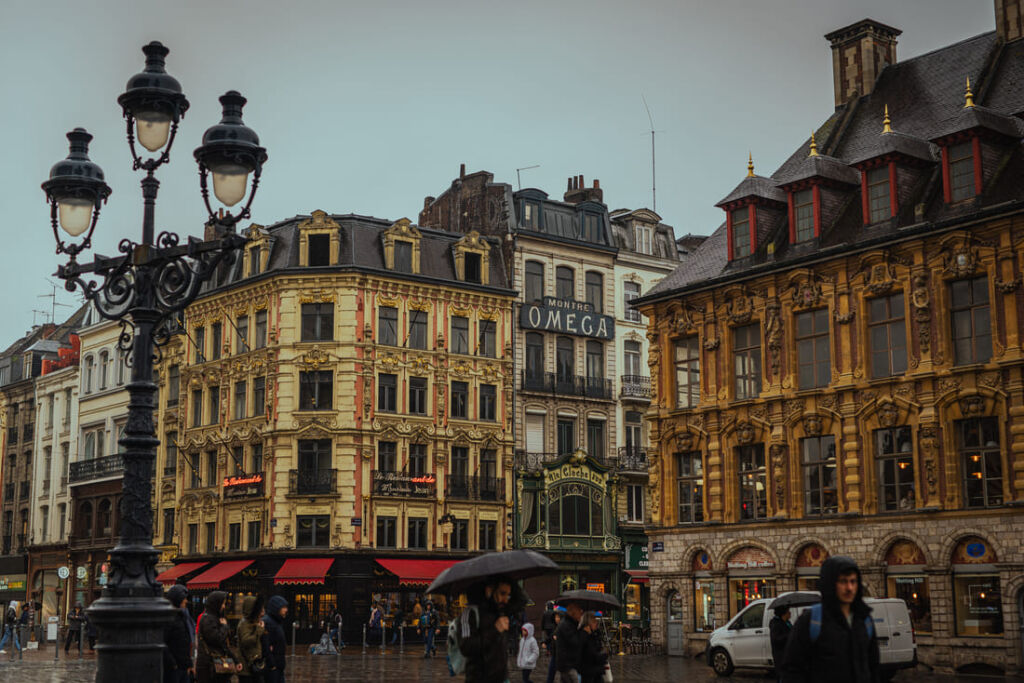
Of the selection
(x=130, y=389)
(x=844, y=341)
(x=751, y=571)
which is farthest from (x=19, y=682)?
(x=844, y=341)

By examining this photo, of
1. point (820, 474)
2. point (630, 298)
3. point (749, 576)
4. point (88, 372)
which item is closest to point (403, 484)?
point (630, 298)

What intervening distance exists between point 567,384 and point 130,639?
4201 centimetres

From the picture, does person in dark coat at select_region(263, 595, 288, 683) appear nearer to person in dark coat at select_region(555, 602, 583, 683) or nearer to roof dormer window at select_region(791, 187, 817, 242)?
person in dark coat at select_region(555, 602, 583, 683)

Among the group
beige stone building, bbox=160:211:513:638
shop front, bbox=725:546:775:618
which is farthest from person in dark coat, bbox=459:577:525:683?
beige stone building, bbox=160:211:513:638

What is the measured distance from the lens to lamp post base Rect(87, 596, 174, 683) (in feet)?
40.2

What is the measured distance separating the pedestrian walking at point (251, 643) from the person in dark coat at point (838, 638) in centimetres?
681

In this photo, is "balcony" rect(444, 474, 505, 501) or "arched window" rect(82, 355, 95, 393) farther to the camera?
"arched window" rect(82, 355, 95, 393)

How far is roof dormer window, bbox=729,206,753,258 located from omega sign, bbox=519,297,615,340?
57.6 ft

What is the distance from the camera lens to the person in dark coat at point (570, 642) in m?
14.3

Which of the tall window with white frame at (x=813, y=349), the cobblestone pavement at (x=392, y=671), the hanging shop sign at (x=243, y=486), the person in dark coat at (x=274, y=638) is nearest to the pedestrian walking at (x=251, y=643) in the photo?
the person in dark coat at (x=274, y=638)

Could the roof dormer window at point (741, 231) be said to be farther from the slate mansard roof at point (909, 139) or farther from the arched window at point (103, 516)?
the arched window at point (103, 516)

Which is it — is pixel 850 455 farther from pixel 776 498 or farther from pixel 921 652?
pixel 921 652

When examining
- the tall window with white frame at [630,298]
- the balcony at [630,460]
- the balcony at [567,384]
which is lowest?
the balcony at [630,460]

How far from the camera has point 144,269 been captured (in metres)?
13.8
